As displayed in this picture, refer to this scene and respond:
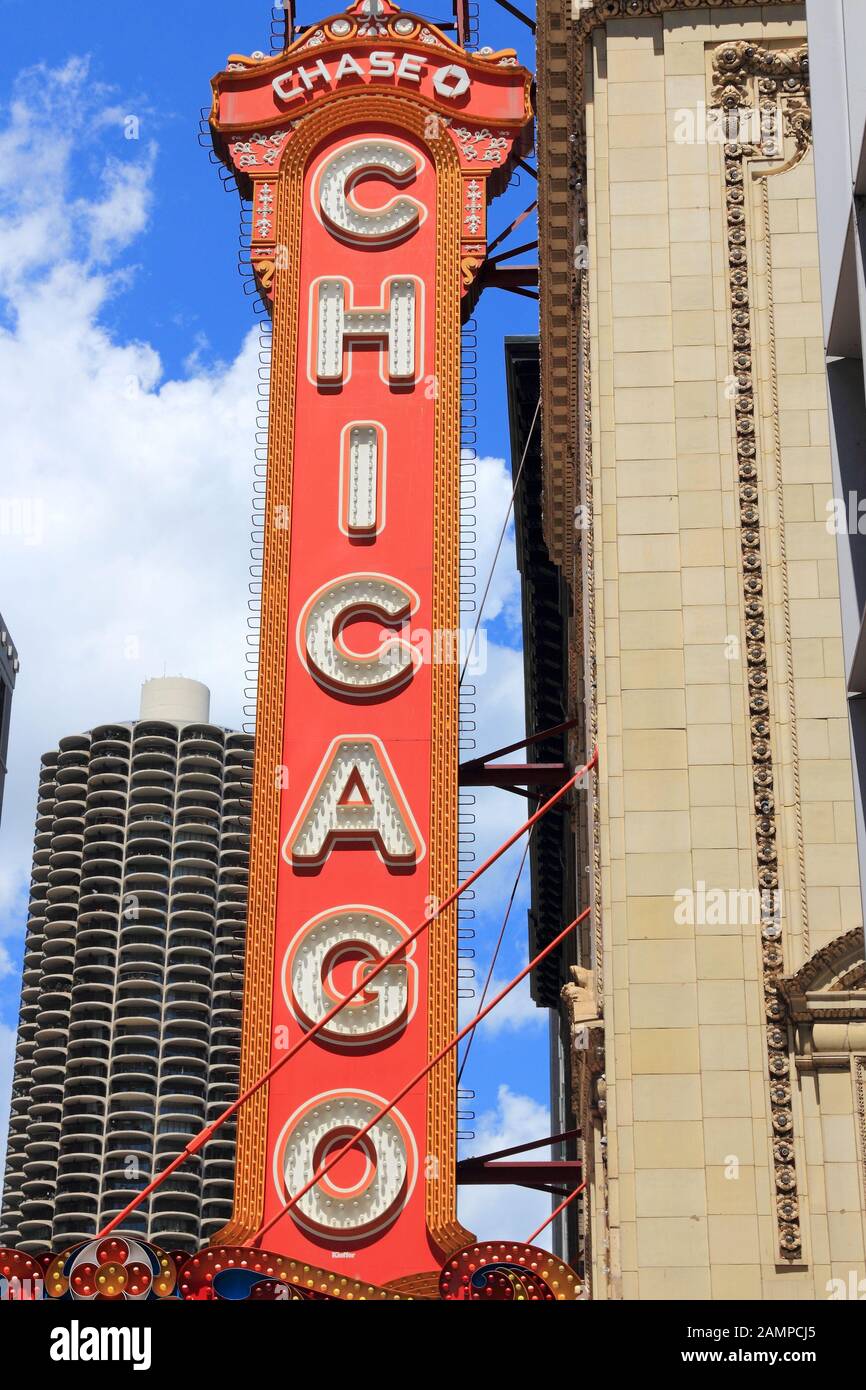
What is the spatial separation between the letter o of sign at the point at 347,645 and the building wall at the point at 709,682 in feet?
32.9

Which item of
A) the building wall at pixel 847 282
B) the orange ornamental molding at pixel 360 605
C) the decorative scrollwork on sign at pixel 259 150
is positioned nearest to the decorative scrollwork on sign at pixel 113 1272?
the orange ornamental molding at pixel 360 605

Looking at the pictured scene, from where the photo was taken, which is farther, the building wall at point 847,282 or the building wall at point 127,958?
the building wall at point 127,958

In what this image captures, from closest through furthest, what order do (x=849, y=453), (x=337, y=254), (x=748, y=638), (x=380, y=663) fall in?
1. (x=849, y=453)
2. (x=748, y=638)
3. (x=380, y=663)
4. (x=337, y=254)

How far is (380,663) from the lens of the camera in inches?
1622

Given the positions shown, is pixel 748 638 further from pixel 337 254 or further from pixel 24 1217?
pixel 24 1217

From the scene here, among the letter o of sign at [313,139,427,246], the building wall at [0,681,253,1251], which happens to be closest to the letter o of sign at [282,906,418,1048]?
the letter o of sign at [313,139,427,246]

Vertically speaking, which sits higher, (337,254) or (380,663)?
(337,254)

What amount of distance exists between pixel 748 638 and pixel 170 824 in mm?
97441

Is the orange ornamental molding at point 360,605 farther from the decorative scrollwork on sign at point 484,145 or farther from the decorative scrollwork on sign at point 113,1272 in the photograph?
the decorative scrollwork on sign at point 113,1272

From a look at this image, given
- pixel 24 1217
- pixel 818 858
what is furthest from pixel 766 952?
pixel 24 1217

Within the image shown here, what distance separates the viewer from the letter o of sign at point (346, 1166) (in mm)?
36875

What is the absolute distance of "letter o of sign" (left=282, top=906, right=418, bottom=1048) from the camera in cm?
3831

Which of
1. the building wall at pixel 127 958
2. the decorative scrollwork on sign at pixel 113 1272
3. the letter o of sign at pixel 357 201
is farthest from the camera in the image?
the building wall at pixel 127 958

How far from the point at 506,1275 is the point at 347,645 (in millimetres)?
14287
